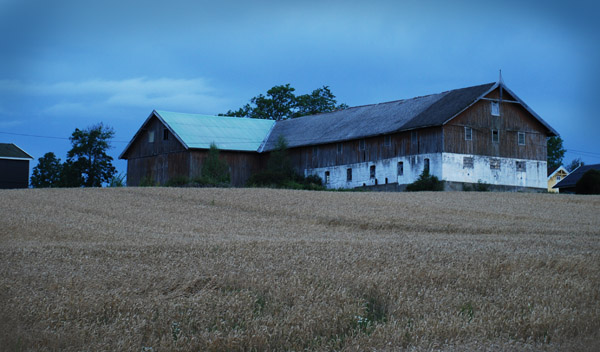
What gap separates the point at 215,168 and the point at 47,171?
32.4 meters

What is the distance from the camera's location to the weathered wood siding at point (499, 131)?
53.1 m

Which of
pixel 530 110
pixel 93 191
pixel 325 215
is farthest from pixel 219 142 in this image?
pixel 325 215

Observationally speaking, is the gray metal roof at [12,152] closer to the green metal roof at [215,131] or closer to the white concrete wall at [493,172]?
the green metal roof at [215,131]

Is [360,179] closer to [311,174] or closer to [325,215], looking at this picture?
[311,174]

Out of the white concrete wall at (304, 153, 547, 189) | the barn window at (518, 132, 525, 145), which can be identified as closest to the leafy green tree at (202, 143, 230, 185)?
the white concrete wall at (304, 153, 547, 189)

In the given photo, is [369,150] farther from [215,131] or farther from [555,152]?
[555,152]

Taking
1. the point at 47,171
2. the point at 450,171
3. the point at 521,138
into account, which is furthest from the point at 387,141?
the point at 47,171

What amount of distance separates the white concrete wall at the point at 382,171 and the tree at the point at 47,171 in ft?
109

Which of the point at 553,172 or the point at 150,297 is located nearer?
the point at 150,297

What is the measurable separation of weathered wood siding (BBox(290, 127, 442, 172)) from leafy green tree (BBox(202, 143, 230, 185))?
803cm

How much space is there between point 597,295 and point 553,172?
84.6m

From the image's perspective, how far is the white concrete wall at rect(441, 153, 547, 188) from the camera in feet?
171

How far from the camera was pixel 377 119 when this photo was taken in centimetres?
5903

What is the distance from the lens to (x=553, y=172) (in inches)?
3627
